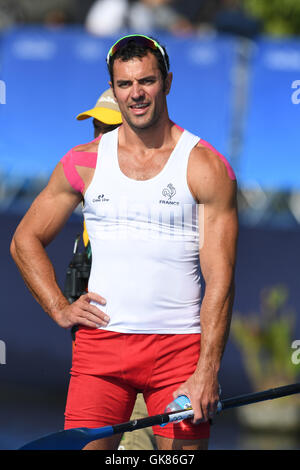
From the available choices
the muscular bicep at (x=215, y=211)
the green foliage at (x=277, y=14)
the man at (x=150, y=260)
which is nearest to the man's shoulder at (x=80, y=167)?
the man at (x=150, y=260)

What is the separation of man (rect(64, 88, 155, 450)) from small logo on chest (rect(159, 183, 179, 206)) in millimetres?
745

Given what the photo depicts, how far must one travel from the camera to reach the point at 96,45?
897 centimetres

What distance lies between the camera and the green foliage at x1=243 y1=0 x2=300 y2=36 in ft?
39.0

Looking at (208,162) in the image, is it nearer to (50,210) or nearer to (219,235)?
(219,235)

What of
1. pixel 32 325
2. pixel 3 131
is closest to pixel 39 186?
pixel 3 131

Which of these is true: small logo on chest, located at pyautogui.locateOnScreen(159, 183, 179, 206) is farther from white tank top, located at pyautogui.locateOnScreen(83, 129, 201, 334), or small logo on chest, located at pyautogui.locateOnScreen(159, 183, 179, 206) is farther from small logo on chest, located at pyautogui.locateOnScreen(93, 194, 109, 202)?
small logo on chest, located at pyautogui.locateOnScreen(93, 194, 109, 202)

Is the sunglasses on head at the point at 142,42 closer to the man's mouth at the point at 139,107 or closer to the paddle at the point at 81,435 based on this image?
the man's mouth at the point at 139,107

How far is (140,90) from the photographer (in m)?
4.55

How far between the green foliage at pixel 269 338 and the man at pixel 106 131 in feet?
10.2

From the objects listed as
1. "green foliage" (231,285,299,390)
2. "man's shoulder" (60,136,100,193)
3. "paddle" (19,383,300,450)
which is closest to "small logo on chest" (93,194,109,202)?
"man's shoulder" (60,136,100,193)

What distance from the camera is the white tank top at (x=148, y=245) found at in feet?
15.0

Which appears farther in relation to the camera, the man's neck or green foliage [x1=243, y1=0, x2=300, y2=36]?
green foliage [x1=243, y1=0, x2=300, y2=36]

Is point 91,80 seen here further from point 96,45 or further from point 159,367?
point 159,367

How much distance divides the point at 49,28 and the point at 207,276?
17.1ft
